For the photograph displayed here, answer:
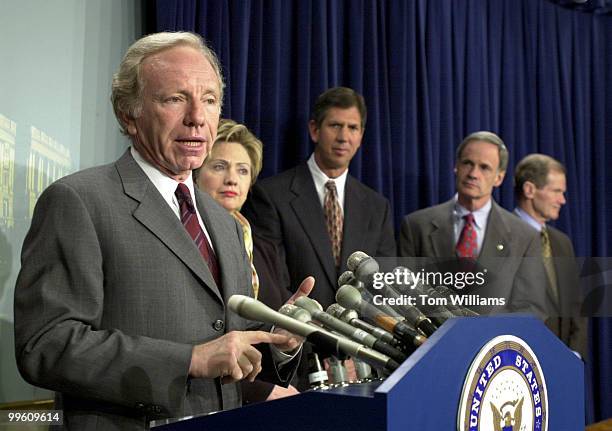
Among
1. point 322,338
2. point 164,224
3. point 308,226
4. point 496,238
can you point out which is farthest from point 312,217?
point 322,338

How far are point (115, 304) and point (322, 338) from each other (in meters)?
0.55

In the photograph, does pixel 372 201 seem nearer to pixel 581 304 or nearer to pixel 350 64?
pixel 350 64

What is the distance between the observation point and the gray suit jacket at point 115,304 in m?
1.52

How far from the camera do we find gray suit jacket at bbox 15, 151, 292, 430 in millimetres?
1524

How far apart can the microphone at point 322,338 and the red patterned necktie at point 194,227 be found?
541mm

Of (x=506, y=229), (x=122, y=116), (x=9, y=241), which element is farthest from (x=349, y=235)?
(x=122, y=116)

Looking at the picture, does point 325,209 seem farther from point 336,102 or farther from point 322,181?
point 336,102

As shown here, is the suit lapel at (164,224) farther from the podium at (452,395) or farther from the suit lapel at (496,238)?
the suit lapel at (496,238)

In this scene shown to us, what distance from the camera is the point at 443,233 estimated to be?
13.8ft

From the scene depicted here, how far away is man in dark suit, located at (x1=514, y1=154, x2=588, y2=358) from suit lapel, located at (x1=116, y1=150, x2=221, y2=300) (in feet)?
10.0

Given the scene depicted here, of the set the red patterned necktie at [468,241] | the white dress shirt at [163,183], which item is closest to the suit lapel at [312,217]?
the red patterned necktie at [468,241]

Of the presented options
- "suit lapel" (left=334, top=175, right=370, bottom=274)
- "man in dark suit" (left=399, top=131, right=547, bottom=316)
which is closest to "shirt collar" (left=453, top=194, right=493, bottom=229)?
"man in dark suit" (left=399, top=131, right=547, bottom=316)

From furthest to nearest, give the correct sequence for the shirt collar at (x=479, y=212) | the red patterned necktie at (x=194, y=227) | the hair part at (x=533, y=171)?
the hair part at (x=533, y=171) < the shirt collar at (x=479, y=212) < the red patterned necktie at (x=194, y=227)

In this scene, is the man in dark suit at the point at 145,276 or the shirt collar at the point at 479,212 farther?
the shirt collar at the point at 479,212
